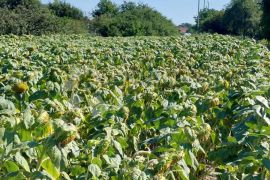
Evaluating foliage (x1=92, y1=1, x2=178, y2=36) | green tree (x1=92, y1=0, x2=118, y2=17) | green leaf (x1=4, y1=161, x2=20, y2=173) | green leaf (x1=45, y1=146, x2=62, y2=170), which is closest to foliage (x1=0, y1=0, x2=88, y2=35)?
foliage (x1=92, y1=1, x2=178, y2=36)

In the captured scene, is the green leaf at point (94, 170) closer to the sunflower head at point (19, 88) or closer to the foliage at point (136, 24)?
the sunflower head at point (19, 88)

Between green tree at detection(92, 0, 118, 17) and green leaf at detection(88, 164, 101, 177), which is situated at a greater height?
green tree at detection(92, 0, 118, 17)

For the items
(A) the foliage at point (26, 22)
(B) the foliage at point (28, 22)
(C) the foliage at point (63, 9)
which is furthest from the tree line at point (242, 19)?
(A) the foliage at point (26, 22)

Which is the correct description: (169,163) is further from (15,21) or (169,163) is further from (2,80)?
(15,21)

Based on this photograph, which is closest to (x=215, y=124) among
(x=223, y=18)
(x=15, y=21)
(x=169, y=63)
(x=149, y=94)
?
(x=149, y=94)

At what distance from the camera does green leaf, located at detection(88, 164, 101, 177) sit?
277cm

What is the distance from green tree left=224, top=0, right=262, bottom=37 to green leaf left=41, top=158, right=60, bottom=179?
48.9 m

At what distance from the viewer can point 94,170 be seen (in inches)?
109

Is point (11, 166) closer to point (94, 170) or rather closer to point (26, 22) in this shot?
point (94, 170)

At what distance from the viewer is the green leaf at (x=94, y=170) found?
109 inches

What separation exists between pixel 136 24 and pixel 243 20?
1682 cm

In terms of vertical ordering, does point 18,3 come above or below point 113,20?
above

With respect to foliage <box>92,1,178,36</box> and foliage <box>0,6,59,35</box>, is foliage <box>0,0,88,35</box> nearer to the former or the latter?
foliage <box>0,6,59,35</box>

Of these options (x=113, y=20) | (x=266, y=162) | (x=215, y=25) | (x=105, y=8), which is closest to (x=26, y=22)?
(x=113, y=20)
